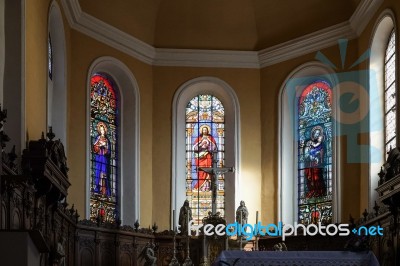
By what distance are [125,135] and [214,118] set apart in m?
2.40

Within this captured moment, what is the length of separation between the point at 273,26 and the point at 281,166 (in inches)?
131

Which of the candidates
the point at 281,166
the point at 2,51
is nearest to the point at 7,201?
the point at 2,51

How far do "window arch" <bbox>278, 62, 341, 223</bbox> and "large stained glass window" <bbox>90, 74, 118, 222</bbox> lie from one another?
3785mm

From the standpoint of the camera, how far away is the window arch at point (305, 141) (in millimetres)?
20078

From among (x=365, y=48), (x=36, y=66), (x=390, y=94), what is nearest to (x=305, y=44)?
(x=365, y=48)

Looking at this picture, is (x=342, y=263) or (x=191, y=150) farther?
(x=191, y=150)

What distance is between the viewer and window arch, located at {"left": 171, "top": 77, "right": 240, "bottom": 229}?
20906mm

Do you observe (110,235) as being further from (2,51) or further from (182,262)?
(2,51)

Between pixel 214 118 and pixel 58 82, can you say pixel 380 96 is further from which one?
pixel 58 82

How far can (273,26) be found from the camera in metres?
21.3

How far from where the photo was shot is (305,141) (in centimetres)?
2077

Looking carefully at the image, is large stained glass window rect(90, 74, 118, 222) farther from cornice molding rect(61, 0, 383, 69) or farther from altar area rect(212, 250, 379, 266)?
altar area rect(212, 250, 379, 266)

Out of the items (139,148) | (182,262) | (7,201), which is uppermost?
(139,148)

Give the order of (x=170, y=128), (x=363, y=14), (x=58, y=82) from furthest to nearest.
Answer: (x=170, y=128) < (x=363, y=14) < (x=58, y=82)
